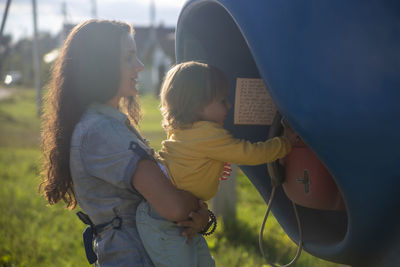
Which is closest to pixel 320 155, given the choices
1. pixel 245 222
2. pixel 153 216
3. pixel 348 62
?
pixel 348 62

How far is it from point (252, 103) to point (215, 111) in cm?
32

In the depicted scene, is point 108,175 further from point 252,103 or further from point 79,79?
point 252,103

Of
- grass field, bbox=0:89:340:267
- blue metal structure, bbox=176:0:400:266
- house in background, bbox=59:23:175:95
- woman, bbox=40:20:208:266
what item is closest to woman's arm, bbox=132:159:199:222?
woman, bbox=40:20:208:266

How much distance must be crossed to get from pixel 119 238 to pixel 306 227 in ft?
2.13

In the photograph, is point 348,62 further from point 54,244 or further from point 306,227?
point 54,244

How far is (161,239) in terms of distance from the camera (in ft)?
5.14

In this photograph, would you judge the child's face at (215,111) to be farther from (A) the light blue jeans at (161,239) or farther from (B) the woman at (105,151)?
(A) the light blue jeans at (161,239)

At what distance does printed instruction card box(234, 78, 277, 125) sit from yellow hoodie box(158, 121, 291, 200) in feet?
0.95

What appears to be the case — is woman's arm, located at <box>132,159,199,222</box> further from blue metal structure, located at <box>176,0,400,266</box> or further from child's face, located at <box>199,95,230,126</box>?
blue metal structure, located at <box>176,0,400,266</box>

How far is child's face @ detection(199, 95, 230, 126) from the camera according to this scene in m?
1.60

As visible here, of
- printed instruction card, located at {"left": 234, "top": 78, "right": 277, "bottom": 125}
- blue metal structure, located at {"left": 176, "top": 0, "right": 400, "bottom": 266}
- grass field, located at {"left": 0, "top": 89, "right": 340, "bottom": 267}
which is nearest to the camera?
blue metal structure, located at {"left": 176, "top": 0, "right": 400, "bottom": 266}

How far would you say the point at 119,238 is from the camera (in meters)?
1.62

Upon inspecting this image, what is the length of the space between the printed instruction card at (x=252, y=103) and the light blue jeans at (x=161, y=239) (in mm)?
492

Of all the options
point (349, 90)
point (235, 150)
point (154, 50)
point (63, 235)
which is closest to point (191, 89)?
point (235, 150)
